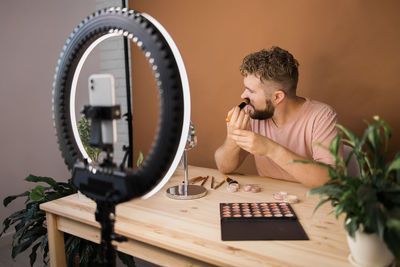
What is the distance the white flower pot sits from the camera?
731 millimetres

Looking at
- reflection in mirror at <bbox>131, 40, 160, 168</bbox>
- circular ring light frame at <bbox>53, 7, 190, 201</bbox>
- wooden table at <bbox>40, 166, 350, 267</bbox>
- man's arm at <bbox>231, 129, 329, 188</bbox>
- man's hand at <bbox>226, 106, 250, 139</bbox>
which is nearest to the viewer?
circular ring light frame at <bbox>53, 7, 190, 201</bbox>

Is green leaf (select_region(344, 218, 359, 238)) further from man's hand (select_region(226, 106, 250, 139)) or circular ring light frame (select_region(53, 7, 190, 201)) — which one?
man's hand (select_region(226, 106, 250, 139))

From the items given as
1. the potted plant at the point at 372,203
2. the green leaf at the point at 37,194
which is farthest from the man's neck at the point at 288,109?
the green leaf at the point at 37,194

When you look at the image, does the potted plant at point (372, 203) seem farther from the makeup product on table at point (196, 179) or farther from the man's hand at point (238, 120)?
the makeup product on table at point (196, 179)

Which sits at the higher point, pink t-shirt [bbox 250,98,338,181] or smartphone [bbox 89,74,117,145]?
smartphone [bbox 89,74,117,145]

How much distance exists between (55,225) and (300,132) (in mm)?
1237

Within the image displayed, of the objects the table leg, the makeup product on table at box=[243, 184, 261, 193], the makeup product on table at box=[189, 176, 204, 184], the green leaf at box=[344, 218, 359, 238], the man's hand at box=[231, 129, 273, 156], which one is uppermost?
the man's hand at box=[231, 129, 273, 156]

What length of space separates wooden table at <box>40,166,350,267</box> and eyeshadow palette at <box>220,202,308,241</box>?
3 cm

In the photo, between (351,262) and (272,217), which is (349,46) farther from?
(351,262)

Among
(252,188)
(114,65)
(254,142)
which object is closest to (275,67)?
(254,142)

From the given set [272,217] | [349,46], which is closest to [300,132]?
[349,46]

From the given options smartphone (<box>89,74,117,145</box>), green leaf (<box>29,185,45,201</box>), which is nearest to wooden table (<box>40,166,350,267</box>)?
green leaf (<box>29,185,45,201</box>)

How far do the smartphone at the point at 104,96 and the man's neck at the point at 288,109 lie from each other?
1.32 meters

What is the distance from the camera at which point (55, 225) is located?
129cm
